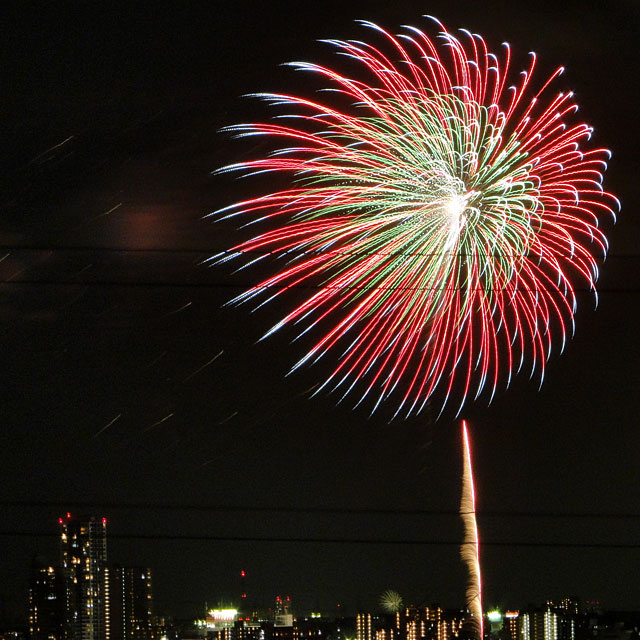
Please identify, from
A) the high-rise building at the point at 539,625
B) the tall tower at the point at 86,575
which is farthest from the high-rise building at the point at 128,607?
the high-rise building at the point at 539,625

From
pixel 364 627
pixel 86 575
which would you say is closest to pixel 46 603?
pixel 86 575

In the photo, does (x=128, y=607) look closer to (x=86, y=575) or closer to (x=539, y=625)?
(x=86, y=575)

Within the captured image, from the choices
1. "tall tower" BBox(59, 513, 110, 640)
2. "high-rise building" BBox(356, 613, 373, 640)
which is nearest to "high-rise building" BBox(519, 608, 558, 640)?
"high-rise building" BBox(356, 613, 373, 640)

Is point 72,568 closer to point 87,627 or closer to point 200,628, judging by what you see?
point 87,627

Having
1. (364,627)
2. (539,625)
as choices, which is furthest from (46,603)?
(539,625)

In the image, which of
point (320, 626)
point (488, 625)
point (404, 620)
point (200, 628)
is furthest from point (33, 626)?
point (488, 625)

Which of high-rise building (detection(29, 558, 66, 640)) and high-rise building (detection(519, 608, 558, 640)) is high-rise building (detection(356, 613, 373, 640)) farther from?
high-rise building (detection(29, 558, 66, 640))
